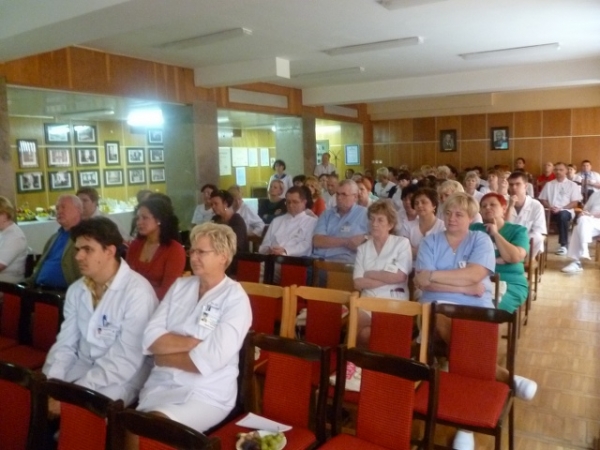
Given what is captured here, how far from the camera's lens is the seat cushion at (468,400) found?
2236 millimetres

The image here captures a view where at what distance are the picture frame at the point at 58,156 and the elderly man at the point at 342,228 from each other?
643 centimetres

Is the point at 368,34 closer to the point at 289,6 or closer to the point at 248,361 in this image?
the point at 289,6

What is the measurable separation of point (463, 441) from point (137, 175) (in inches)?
374

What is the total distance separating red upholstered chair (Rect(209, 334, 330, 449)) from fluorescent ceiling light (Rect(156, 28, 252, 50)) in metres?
4.11

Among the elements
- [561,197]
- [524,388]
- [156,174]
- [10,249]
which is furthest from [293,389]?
[156,174]

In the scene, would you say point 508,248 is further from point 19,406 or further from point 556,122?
point 556,122

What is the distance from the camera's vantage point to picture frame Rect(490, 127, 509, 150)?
12.8 m

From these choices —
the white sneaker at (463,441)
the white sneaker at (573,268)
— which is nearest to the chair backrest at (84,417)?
the white sneaker at (463,441)

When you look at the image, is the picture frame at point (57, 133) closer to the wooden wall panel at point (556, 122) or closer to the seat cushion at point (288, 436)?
the seat cushion at point (288, 436)

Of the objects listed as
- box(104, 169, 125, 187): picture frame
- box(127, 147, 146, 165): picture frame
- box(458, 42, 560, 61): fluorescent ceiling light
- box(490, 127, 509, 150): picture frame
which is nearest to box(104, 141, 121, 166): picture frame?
box(104, 169, 125, 187): picture frame

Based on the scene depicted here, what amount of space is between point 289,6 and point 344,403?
361cm

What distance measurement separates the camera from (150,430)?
170 cm

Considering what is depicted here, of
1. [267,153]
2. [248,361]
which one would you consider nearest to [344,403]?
[248,361]

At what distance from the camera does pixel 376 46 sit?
635cm
